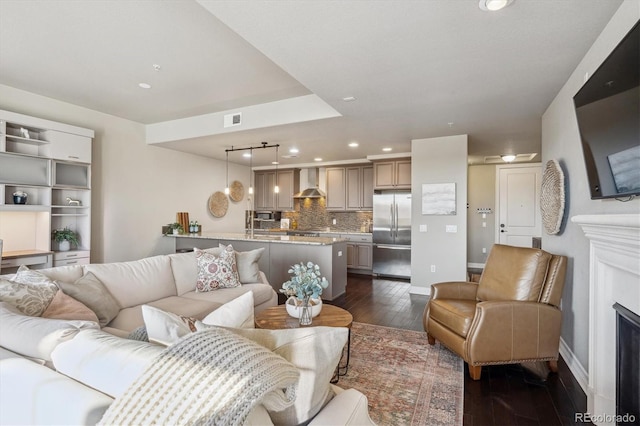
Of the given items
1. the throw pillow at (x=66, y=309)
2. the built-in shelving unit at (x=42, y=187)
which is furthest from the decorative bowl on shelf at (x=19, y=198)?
the throw pillow at (x=66, y=309)

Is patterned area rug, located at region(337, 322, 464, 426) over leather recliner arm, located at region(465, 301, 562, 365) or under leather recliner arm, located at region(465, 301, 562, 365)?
under

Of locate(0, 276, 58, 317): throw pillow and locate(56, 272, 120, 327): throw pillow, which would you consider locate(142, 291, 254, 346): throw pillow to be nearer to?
locate(0, 276, 58, 317): throw pillow

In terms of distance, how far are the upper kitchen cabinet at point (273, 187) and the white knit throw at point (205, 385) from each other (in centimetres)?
686

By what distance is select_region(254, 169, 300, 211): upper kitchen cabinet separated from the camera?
7777mm

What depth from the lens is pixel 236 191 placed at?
297 inches

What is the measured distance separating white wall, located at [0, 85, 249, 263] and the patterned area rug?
13.5 feet

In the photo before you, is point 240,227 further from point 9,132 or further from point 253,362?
point 253,362

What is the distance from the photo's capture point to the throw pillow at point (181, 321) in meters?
1.06

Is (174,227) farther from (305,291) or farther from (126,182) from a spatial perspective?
(305,291)

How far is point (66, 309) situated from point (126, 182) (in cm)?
376

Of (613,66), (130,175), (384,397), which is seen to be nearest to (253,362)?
(384,397)

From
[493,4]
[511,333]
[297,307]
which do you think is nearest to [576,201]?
[511,333]

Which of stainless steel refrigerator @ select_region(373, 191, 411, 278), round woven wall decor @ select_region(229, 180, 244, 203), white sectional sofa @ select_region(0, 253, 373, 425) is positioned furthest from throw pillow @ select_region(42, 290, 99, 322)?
round woven wall decor @ select_region(229, 180, 244, 203)

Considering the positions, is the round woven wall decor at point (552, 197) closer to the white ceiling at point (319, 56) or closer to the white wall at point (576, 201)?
the white wall at point (576, 201)
